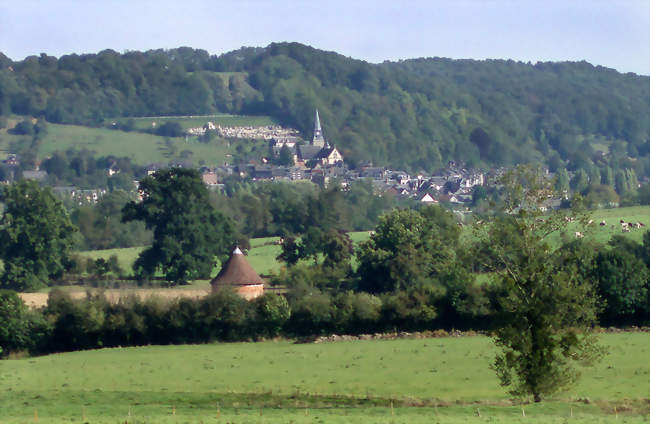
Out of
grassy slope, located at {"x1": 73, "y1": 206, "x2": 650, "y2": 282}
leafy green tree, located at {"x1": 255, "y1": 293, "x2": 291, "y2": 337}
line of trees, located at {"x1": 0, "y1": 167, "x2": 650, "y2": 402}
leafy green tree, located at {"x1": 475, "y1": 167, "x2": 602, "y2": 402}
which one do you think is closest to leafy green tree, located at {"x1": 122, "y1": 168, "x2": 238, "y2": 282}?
line of trees, located at {"x1": 0, "y1": 167, "x2": 650, "y2": 402}

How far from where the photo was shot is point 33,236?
69312 mm

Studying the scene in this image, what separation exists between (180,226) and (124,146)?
11857 centimetres

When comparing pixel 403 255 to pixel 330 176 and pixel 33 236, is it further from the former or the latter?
pixel 330 176

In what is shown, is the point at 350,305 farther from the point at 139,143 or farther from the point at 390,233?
the point at 139,143

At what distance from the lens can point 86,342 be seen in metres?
47.8

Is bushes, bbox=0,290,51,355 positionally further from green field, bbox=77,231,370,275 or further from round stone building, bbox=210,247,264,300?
green field, bbox=77,231,370,275

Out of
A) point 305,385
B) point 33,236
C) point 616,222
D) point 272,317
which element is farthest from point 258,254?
point 305,385

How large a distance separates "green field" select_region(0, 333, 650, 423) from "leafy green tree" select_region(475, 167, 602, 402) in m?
1.12

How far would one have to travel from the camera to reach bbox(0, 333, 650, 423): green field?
29.0 metres

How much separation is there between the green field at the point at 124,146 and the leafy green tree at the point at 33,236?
108774 millimetres

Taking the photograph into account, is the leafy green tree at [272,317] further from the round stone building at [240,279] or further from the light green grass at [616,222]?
the light green grass at [616,222]

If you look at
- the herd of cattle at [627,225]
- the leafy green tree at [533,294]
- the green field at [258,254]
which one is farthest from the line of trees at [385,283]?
the herd of cattle at [627,225]

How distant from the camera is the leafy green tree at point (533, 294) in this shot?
29328mm

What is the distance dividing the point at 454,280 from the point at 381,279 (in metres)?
12.2
